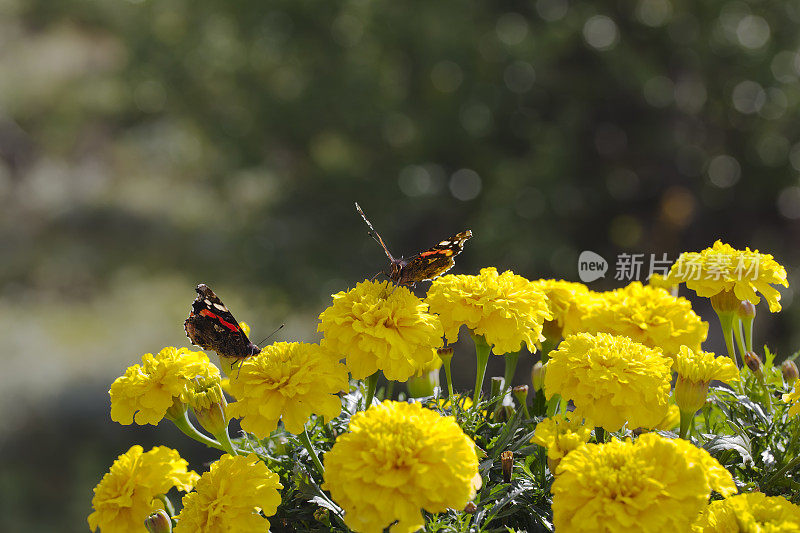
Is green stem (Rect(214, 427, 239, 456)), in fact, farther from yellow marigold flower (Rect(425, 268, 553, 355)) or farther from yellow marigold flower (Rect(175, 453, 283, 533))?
yellow marigold flower (Rect(425, 268, 553, 355))

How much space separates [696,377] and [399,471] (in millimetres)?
364

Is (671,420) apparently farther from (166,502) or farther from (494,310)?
(166,502)

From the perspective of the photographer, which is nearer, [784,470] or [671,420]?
[784,470]

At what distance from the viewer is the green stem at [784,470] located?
726 mm

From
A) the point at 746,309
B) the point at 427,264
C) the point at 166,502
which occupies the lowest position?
the point at 166,502

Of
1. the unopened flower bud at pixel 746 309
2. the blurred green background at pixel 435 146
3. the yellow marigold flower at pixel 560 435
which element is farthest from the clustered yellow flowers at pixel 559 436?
the blurred green background at pixel 435 146

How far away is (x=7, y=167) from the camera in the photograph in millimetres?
6145

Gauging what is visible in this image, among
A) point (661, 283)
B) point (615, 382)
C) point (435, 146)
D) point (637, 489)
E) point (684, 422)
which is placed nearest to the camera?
point (637, 489)

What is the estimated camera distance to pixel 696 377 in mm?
777

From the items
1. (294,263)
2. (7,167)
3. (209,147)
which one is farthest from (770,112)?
(7,167)

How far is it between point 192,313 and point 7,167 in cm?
609

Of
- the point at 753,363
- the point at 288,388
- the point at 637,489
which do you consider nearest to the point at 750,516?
the point at 637,489

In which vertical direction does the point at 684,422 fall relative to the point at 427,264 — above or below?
below

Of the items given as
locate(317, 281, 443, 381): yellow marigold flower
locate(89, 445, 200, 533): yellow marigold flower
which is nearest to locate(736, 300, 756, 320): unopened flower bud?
locate(317, 281, 443, 381): yellow marigold flower
